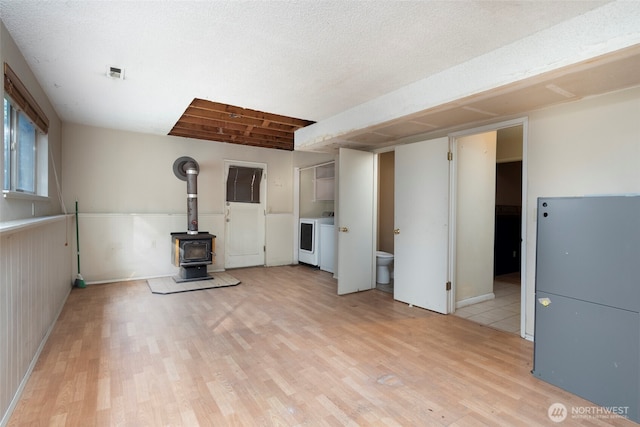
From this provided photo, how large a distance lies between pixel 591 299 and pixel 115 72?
3.79 metres

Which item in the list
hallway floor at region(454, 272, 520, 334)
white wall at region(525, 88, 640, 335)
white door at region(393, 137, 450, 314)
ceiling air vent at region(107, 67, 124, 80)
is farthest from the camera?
white door at region(393, 137, 450, 314)

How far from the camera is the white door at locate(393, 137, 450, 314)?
341cm

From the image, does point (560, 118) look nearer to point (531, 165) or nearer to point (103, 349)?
point (531, 165)

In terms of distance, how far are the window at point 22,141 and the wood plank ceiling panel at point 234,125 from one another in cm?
143

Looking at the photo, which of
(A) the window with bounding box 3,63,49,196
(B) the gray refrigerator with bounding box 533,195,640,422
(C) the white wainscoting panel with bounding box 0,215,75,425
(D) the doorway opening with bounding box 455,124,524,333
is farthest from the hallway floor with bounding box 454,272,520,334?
(A) the window with bounding box 3,63,49,196

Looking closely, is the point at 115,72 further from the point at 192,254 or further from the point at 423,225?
the point at 423,225

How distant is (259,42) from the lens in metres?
2.10

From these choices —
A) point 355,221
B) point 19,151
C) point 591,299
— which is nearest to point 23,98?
point 19,151

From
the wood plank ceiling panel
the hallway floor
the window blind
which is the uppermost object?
the wood plank ceiling panel

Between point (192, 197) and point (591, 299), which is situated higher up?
point (192, 197)

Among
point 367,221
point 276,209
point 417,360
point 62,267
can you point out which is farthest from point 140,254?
point 417,360

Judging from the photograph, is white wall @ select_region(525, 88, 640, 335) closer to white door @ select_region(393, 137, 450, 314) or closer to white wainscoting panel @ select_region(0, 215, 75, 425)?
white door @ select_region(393, 137, 450, 314)

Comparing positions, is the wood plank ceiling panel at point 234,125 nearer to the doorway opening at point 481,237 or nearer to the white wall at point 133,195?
the white wall at point 133,195

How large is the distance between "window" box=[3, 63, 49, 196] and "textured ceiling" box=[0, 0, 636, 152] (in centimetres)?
32
